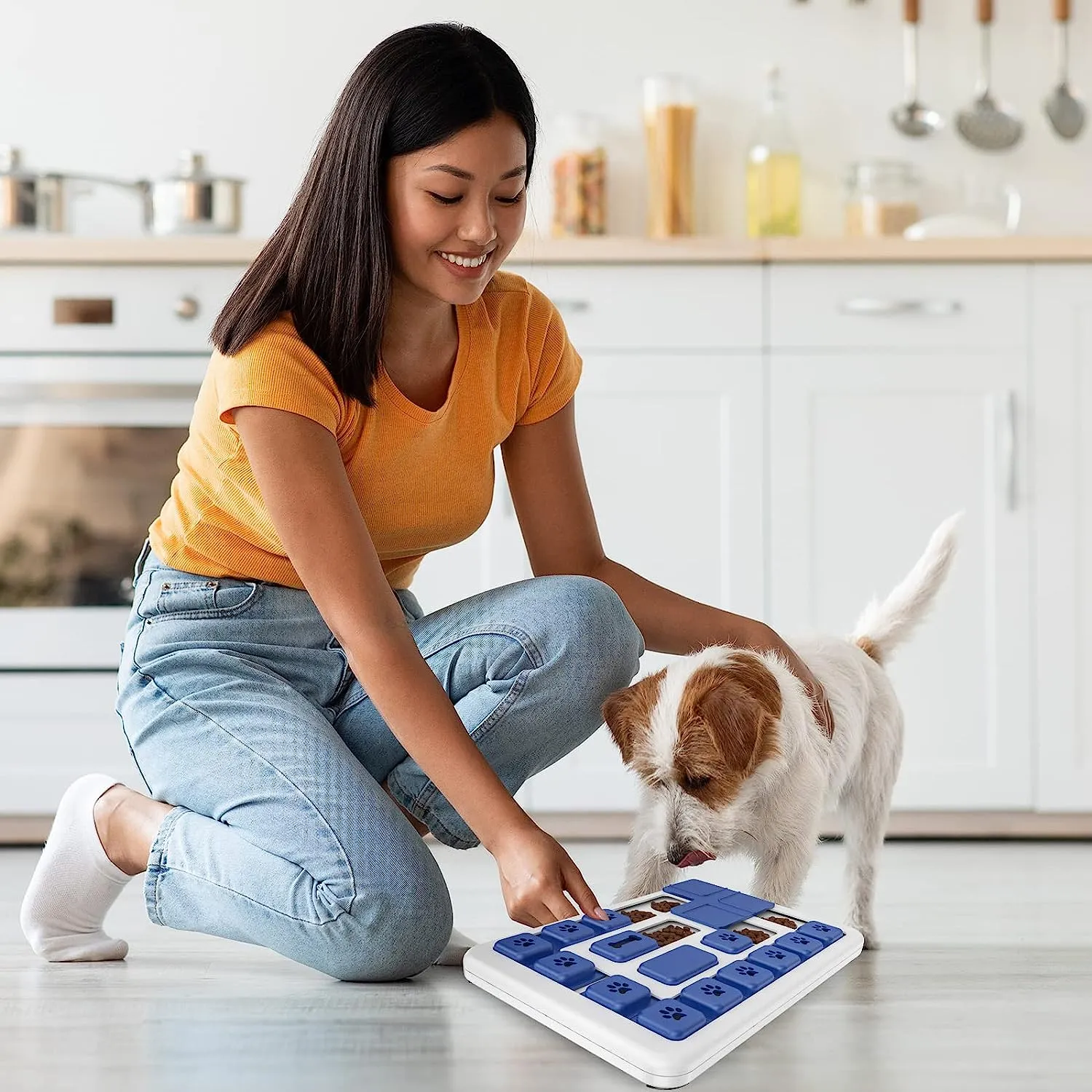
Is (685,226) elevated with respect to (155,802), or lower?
elevated

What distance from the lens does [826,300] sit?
2420 mm

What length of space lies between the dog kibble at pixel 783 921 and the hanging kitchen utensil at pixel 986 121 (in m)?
2.20

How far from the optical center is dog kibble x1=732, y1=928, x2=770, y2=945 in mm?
1336

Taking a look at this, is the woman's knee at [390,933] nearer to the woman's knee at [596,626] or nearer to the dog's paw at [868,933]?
the woman's knee at [596,626]

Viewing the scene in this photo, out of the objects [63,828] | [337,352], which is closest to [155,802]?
[63,828]

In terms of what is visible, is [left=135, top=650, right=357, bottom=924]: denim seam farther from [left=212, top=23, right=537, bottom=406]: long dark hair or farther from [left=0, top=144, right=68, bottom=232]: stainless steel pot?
[left=0, top=144, right=68, bottom=232]: stainless steel pot

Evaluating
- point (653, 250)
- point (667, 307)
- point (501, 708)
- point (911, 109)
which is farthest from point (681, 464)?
point (911, 109)

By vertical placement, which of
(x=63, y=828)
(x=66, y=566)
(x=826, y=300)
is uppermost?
(x=826, y=300)

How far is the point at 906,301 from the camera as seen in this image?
2412 millimetres

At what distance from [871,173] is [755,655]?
1824mm

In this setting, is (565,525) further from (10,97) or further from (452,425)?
(10,97)

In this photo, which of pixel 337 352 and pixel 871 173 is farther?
pixel 871 173

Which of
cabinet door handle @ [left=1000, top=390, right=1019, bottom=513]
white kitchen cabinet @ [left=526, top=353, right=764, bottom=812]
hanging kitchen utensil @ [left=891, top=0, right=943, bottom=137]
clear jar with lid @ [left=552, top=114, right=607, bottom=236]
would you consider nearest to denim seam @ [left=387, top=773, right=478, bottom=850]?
white kitchen cabinet @ [left=526, top=353, right=764, bottom=812]

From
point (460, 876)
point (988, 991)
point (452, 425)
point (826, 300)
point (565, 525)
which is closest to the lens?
point (988, 991)
